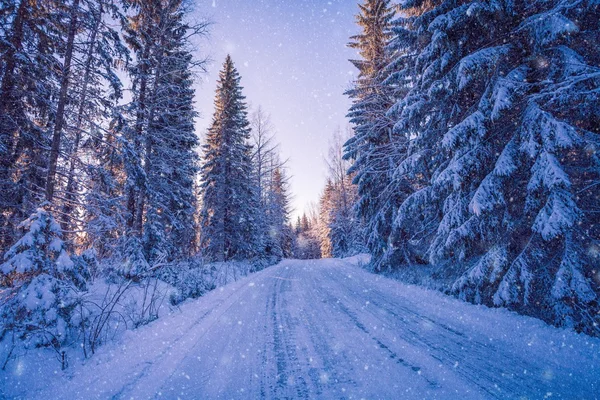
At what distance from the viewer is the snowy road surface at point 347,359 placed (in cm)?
257

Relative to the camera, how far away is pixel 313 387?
2.61 m

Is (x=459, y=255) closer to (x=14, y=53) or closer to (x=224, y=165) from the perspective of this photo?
(x=14, y=53)

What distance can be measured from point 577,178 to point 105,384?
301 inches

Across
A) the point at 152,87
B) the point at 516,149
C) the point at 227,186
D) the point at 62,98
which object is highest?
the point at 152,87

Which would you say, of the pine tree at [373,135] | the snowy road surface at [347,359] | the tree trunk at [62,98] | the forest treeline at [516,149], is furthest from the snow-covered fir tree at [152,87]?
the forest treeline at [516,149]

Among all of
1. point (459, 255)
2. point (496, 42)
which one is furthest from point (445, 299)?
point (496, 42)

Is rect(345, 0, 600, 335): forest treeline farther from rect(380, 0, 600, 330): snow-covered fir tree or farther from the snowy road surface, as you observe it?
the snowy road surface

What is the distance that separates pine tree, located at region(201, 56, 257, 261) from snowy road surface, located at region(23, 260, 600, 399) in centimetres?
1239

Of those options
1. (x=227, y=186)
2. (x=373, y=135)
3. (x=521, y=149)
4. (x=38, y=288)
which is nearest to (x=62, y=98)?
(x=38, y=288)

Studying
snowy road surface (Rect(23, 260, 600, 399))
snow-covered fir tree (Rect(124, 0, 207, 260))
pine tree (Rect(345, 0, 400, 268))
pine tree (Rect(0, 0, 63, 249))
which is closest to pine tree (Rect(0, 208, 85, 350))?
snowy road surface (Rect(23, 260, 600, 399))

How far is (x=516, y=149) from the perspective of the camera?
4.93 meters

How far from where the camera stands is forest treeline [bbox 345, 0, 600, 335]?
13.1 feet

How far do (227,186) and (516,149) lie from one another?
15.7 metres

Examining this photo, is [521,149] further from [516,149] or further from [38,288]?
[38,288]
